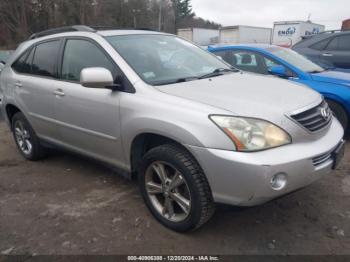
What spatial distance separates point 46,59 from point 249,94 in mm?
2595

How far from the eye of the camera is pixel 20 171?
4676 mm

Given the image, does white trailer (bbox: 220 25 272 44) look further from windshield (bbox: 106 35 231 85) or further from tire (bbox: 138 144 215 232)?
tire (bbox: 138 144 215 232)

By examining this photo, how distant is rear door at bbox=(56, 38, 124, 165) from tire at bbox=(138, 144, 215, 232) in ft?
1.43

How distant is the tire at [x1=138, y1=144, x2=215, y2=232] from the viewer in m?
2.75

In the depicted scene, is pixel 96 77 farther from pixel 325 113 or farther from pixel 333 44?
pixel 333 44

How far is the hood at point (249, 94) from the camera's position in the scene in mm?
2727

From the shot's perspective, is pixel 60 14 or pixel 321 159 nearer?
pixel 321 159

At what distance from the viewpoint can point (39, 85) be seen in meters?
4.27

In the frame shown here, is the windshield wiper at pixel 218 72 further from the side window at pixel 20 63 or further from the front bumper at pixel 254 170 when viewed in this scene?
the side window at pixel 20 63

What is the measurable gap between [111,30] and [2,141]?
135 inches

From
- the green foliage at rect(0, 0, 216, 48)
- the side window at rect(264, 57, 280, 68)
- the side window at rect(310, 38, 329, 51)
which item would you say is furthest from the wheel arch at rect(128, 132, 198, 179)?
the green foliage at rect(0, 0, 216, 48)

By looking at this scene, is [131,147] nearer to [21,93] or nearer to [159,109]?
[159,109]

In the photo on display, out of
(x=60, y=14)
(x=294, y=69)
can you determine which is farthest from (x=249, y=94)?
(x=60, y=14)

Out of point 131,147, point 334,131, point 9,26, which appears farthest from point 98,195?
point 9,26
